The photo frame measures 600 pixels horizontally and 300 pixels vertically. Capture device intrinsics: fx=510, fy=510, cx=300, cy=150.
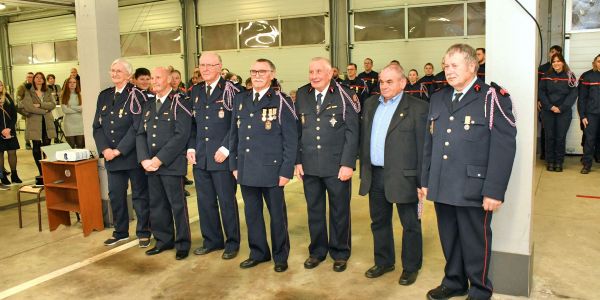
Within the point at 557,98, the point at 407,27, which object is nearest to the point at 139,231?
the point at 557,98

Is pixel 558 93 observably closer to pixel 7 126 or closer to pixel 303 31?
pixel 303 31

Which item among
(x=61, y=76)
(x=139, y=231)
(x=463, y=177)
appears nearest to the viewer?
(x=463, y=177)

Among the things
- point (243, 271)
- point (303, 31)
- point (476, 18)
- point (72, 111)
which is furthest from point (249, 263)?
point (303, 31)

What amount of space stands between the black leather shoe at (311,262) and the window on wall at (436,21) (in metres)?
7.23

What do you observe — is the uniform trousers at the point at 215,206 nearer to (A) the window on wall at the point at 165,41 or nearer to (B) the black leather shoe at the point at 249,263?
(B) the black leather shoe at the point at 249,263

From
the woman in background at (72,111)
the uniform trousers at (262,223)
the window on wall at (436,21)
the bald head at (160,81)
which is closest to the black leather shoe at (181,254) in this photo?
the uniform trousers at (262,223)

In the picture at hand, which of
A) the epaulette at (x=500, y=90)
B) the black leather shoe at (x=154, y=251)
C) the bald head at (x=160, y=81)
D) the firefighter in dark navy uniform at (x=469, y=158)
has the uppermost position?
the bald head at (x=160, y=81)

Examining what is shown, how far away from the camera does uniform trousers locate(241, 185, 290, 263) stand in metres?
3.96

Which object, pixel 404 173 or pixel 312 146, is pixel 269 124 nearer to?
pixel 312 146

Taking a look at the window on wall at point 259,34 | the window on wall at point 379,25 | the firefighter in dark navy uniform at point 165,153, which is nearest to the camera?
the firefighter in dark navy uniform at point 165,153

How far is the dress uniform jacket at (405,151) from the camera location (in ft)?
11.2

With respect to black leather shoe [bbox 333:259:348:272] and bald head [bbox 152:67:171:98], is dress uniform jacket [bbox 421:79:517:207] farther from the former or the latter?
bald head [bbox 152:67:171:98]

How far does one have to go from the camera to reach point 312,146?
12.5 ft

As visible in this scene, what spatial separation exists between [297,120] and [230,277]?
1297 millimetres
